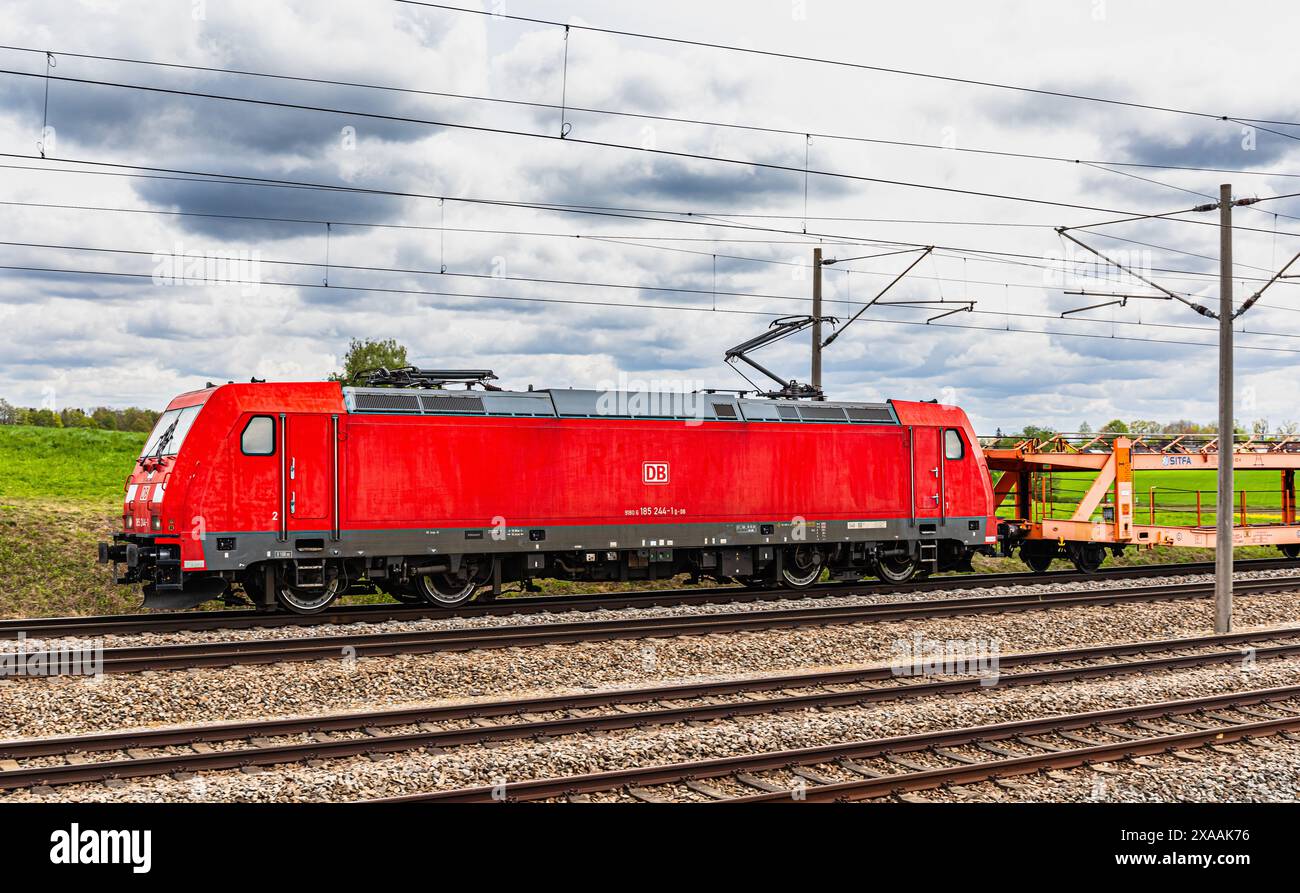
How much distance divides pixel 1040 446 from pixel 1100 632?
31.6 feet

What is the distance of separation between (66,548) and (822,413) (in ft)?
51.5

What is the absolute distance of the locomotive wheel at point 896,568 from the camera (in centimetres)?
2305

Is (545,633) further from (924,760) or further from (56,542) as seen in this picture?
(56,542)

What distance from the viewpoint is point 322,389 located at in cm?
1738

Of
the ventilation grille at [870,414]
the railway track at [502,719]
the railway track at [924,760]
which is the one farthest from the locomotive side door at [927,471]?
the railway track at [924,760]

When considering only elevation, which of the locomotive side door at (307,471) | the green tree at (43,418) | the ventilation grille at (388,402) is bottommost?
the locomotive side door at (307,471)

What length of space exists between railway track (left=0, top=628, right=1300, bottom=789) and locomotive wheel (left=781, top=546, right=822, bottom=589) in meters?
7.28

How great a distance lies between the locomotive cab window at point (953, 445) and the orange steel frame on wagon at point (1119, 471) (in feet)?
11.6

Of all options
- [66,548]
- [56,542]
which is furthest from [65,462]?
[66,548]

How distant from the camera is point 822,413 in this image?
22.1 metres

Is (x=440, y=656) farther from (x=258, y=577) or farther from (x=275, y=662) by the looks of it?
(x=258, y=577)

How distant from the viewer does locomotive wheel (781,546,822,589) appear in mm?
22109

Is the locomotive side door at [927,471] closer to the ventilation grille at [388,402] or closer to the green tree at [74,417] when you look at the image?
the ventilation grille at [388,402]

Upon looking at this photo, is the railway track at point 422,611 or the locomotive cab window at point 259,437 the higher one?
the locomotive cab window at point 259,437
